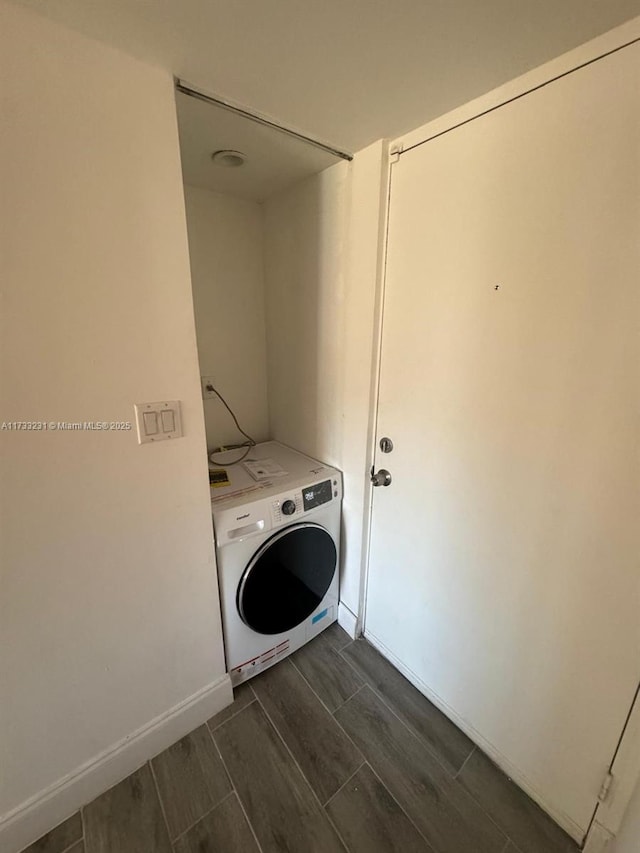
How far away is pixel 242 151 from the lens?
1284 millimetres

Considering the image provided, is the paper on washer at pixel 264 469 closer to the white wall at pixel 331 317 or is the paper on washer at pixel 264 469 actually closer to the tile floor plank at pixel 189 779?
the white wall at pixel 331 317

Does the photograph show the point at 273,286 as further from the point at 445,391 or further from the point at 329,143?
the point at 445,391

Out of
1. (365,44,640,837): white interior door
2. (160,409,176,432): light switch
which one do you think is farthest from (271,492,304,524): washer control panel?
(160,409,176,432): light switch

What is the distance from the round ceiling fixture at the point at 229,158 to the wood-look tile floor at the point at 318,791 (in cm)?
218

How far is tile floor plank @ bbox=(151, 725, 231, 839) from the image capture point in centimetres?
115

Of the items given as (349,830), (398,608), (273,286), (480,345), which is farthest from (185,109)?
(349,830)

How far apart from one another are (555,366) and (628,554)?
50 centimetres

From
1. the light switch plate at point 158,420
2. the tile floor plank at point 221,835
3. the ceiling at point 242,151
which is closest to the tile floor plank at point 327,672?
the tile floor plank at point 221,835

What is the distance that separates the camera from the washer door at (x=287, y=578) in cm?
141

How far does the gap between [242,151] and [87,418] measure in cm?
109

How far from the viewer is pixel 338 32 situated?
755 millimetres

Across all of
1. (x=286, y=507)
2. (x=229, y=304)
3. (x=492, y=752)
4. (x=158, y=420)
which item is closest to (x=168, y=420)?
(x=158, y=420)

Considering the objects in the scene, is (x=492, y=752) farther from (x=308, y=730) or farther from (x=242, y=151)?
(x=242, y=151)

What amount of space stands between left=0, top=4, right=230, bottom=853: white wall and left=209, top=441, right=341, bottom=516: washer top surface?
0.60 feet
